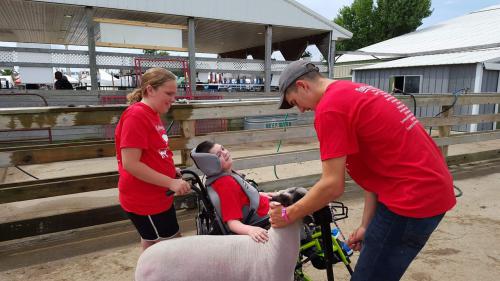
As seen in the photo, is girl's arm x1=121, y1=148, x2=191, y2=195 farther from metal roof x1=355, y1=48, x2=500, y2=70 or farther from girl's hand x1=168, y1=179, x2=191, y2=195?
metal roof x1=355, y1=48, x2=500, y2=70

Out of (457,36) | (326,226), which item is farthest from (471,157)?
(457,36)

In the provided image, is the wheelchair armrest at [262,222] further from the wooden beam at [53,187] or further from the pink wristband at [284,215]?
the wooden beam at [53,187]

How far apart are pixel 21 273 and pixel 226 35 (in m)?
15.4

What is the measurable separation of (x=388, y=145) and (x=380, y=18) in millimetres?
42508

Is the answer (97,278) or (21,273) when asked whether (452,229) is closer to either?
(97,278)

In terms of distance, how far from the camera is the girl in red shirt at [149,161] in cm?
207

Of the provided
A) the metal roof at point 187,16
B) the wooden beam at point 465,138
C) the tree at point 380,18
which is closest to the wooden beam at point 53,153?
the wooden beam at point 465,138

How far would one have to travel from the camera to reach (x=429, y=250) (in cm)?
346

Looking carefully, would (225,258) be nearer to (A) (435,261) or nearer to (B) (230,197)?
(B) (230,197)

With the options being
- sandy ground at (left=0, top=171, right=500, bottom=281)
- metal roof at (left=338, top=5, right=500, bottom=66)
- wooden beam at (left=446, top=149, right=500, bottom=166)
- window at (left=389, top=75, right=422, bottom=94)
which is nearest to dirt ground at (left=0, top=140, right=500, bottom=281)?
sandy ground at (left=0, top=171, right=500, bottom=281)

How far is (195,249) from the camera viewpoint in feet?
5.75

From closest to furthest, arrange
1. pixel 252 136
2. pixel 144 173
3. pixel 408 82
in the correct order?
1. pixel 144 173
2. pixel 252 136
3. pixel 408 82

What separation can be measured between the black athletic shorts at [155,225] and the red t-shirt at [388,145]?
126 cm

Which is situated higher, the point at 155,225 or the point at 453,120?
the point at 453,120
